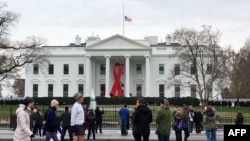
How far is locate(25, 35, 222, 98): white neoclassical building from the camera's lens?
84438 millimetres

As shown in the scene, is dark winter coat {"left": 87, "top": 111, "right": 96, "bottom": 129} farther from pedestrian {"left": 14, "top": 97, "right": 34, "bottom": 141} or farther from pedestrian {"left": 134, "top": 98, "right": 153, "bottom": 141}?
pedestrian {"left": 14, "top": 97, "right": 34, "bottom": 141}

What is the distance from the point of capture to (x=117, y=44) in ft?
278

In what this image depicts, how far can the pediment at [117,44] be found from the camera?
84.2 meters

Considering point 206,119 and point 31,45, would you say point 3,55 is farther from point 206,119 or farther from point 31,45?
point 206,119

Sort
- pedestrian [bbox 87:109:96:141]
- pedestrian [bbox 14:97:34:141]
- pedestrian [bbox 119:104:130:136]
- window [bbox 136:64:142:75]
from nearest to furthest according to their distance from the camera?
pedestrian [bbox 14:97:34:141], pedestrian [bbox 87:109:96:141], pedestrian [bbox 119:104:130:136], window [bbox 136:64:142:75]

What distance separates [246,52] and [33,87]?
4015 cm

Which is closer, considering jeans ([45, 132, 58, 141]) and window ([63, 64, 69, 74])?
jeans ([45, 132, 58, 141])

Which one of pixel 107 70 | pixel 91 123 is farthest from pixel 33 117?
pixel 107 70

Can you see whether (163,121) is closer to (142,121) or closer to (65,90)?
(142,121)

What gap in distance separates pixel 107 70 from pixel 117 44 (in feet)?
16.5

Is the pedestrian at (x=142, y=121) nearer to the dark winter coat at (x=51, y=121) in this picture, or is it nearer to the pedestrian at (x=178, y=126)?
the dark winter coat at (x=51, y=121)

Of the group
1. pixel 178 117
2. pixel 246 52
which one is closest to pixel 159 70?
pixel 246 52

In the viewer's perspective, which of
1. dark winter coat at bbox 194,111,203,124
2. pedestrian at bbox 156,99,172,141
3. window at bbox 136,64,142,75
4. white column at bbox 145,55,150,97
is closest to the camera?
pedestrian at bbox 156,99,172,141

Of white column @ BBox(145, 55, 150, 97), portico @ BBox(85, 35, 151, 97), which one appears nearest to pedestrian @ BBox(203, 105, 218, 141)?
portico @ BBox(85, 35, 151, 97)
